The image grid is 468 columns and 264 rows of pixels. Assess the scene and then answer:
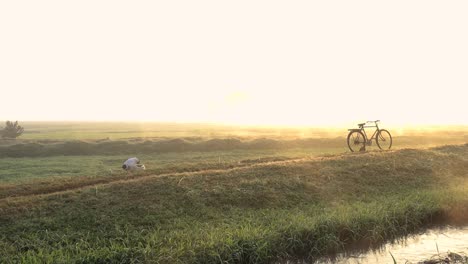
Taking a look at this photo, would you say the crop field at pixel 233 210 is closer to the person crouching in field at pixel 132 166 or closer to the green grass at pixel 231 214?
the green grass at pixel 231 214

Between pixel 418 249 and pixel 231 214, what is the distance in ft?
20.8

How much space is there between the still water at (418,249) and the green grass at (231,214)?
0.60m

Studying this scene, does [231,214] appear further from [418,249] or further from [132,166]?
[132,166]

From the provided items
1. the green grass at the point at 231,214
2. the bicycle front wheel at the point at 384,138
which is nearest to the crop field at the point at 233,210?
the green grass at the point at 231,214

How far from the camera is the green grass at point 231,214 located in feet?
37.8

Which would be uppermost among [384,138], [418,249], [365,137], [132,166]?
[365,137]

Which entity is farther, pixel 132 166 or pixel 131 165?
pixel 131 165

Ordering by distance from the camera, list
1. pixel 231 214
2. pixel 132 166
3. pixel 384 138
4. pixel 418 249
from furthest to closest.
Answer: pixel 384 138
pixel 132 166
pixel 231 214
pixel 418 249

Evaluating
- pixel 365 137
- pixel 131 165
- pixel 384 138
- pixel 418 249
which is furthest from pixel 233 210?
pixel 384 138

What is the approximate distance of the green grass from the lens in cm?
1152

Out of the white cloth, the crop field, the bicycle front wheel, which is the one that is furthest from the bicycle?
the white cloth

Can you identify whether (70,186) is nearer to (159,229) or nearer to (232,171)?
(159,229)

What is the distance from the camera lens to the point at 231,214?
14984 mm

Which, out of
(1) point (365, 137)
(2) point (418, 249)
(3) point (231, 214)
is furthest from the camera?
(1) point (365, 137)
